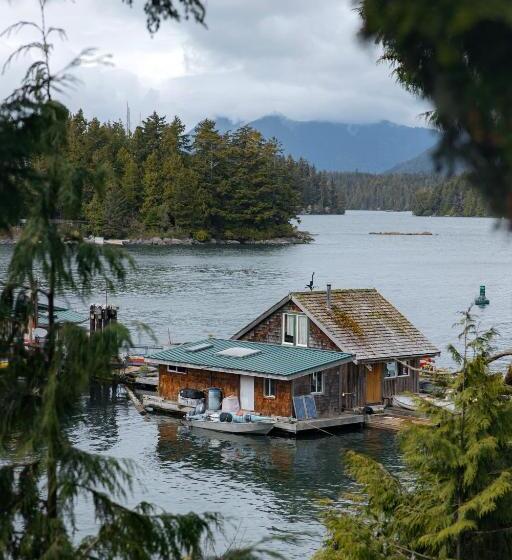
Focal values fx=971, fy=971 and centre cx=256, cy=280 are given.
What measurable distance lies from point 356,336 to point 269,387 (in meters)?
4.07

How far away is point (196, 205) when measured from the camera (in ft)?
487

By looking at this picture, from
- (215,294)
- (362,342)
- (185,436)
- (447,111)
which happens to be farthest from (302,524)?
(215,294)

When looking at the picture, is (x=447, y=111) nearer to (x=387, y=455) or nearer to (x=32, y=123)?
(x=32, y=123)

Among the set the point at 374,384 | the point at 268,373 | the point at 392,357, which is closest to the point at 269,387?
the point at 268,373

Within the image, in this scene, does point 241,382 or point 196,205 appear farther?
point 196,205

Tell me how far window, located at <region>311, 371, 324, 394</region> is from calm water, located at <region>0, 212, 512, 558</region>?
2050 millimetres

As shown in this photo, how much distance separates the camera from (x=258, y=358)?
36.4 metres

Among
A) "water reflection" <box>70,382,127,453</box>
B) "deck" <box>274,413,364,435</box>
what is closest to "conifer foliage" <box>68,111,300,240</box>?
"water reflection" <box>70,382,127,453</box>

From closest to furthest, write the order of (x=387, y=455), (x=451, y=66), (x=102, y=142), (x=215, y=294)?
(x=451, y=66), (x=387, y=455), (x=215, y=294), (x=102, y=142)

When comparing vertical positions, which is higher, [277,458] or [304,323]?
[304,323]

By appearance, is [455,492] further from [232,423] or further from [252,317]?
[252,317]

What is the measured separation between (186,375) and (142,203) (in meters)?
116

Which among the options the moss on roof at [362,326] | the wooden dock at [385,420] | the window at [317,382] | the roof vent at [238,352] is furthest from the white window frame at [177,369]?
the wooden dock at [385,420]

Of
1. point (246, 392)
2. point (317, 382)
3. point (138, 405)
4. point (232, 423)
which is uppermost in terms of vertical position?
point (317, 382)
